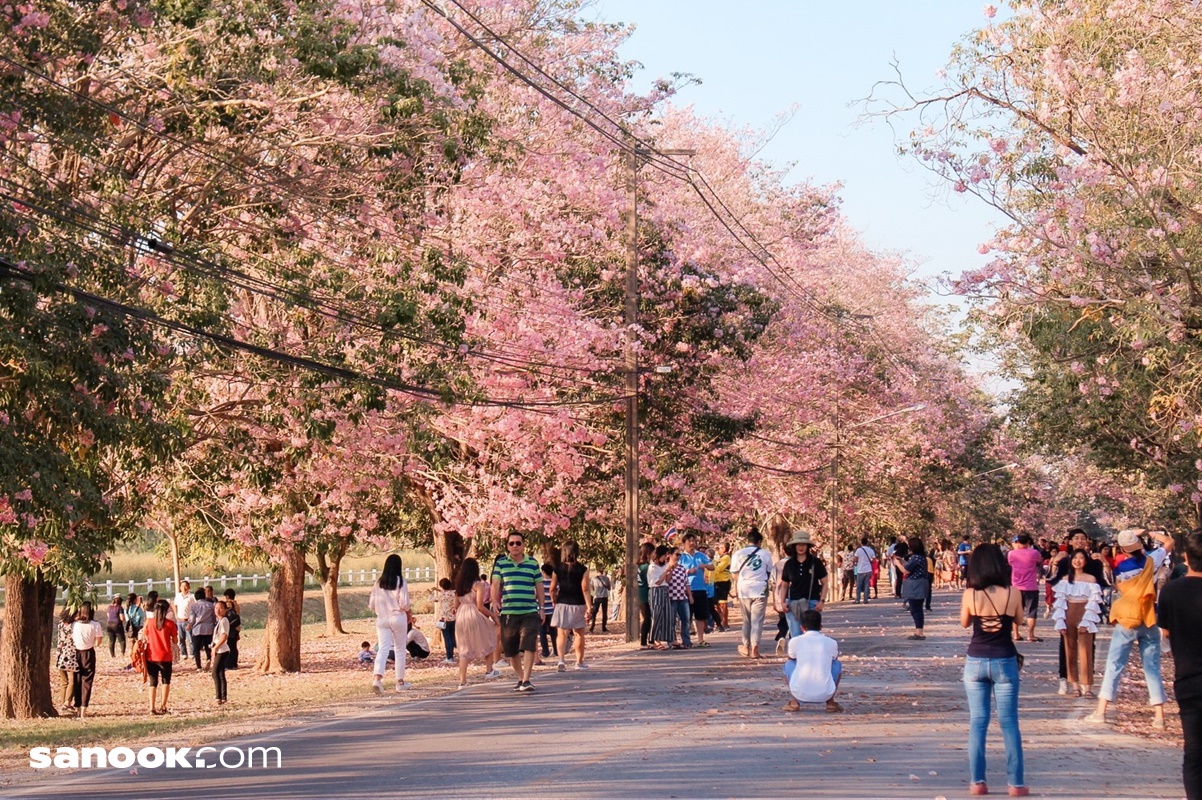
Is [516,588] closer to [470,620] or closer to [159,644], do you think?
[470,620]

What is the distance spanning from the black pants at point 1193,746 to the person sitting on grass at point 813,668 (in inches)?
242

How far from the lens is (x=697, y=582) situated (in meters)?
27.5

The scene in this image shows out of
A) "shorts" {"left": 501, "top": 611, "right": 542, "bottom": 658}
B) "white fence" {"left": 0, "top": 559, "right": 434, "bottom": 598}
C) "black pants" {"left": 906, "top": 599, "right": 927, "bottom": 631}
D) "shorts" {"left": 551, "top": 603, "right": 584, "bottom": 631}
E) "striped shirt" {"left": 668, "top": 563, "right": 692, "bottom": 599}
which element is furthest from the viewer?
"white fence" {"left": 0, "top": 559, "right": 434, "bottom": 598}

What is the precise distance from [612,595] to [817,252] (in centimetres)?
1264

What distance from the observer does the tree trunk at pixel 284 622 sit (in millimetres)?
28859

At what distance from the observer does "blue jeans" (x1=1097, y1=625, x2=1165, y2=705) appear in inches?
530

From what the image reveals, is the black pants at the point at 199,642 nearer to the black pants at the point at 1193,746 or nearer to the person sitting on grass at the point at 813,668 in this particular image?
the person sitting on grass at the point at 813,668

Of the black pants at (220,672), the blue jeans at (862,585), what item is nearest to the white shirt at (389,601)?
the black pants at (220,672)

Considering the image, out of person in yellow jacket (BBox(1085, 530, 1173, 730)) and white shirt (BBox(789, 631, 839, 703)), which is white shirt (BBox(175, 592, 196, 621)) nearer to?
white shirt (BBox(789, 631, 839, 703))

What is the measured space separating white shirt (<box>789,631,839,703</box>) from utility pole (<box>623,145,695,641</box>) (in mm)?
13290

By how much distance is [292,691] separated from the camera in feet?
80.3

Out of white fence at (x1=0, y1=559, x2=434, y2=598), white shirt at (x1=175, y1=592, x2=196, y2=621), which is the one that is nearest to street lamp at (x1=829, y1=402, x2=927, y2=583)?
white fence at (x1=0, y1=559, x2=434, y2=598)

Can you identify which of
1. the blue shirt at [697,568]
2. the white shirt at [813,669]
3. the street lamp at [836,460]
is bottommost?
the white shirt at [813,669]

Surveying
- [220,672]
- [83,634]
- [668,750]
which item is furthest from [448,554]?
[668,750]
